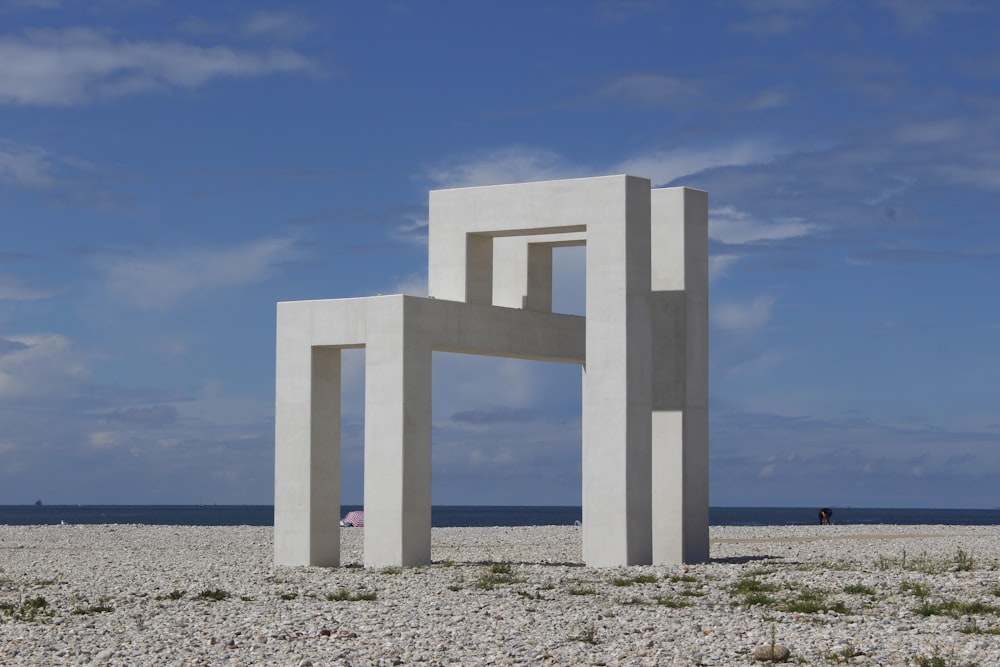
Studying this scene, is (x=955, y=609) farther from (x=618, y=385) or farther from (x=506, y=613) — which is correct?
(x=618, y=385)

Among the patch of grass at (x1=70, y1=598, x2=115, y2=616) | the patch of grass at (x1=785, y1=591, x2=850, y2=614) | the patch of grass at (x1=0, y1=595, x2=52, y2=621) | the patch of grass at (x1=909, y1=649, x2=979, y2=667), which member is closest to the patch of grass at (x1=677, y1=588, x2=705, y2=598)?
the patch of grass at (x1=785, y1=591, x2=850, y2=614)

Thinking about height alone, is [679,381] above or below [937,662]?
above

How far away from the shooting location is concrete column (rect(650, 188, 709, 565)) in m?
25.2

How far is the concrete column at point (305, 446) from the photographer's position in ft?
81.9

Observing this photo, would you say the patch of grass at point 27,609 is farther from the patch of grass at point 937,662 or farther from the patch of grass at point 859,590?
the patch of grass at point 859,590

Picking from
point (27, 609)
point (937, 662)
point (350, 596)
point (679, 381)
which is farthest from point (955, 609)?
point (27, 609)

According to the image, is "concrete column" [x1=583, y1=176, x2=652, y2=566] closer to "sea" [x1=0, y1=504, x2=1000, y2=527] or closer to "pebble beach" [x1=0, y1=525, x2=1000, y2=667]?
"pebble beach" [x1=0, y1=525, x2=1000, y2=667]

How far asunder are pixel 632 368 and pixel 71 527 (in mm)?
30745

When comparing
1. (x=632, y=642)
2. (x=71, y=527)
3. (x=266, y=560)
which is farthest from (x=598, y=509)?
(x=71, y=527)

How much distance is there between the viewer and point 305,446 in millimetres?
24969

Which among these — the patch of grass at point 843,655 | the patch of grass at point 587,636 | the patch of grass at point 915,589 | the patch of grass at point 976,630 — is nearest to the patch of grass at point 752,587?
the patch of grass at point 915,589

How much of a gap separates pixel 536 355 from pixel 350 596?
328 inches

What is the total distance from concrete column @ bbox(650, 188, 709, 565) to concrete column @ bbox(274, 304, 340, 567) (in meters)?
A: 5.95

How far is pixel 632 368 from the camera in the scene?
77.1ft
